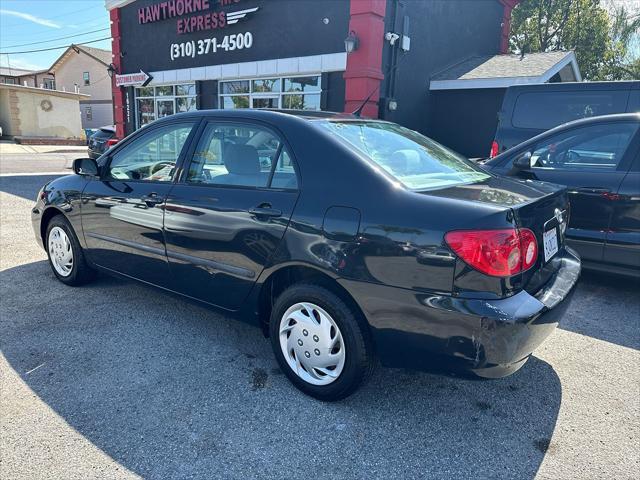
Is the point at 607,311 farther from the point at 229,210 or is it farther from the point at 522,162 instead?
the point at 229,210

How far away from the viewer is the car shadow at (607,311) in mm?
3680

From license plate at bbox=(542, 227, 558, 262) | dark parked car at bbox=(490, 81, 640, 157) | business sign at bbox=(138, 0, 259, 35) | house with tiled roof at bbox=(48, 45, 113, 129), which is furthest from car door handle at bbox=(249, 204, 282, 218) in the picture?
house with tiled roof at bbox=(48, 45, 113, 129)

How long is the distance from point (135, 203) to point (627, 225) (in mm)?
4044

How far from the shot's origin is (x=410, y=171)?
2.77 meters

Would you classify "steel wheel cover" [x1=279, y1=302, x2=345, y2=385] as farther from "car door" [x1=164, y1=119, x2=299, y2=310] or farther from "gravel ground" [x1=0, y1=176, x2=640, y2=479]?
"car door" [x1=164, y1=119, x2=299, y2=310]

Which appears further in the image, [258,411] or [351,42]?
[351,42]

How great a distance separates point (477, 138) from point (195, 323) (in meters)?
10.5

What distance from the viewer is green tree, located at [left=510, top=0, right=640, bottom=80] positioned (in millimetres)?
22344

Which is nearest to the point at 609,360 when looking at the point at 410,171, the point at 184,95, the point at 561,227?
the point at 561,227

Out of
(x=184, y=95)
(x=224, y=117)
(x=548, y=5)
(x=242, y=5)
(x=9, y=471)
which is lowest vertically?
(x=9, y=471)

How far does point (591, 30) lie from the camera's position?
22.4 metres

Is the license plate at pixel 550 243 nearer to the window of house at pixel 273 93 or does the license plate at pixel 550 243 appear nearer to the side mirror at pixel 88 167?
the side mirror at pixel 88 167

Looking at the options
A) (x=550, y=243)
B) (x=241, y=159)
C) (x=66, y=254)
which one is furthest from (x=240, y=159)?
(x=66, y=254)

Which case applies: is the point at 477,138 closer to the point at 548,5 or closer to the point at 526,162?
the point at 526,162
